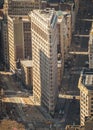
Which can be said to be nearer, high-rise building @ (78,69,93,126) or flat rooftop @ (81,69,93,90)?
high-rise building @ (78,69,93,126)

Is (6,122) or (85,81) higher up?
(85,81)

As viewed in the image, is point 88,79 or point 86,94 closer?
point 86,94

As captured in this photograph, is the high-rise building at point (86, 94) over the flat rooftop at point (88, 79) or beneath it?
beneath

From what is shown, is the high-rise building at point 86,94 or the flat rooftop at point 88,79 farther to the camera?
the flat rooftop at point 88,79

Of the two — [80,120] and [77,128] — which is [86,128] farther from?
[80,120]

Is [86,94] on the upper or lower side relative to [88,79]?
lower

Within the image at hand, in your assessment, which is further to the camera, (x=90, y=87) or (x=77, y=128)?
(x=90, y=87)

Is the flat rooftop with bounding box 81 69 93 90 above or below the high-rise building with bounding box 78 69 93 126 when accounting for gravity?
above

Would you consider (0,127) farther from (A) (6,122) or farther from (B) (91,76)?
(B) (91,76)

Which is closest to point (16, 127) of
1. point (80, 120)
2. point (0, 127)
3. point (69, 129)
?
point (0, 127)

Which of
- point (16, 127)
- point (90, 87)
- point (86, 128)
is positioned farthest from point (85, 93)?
point (86, 128)
